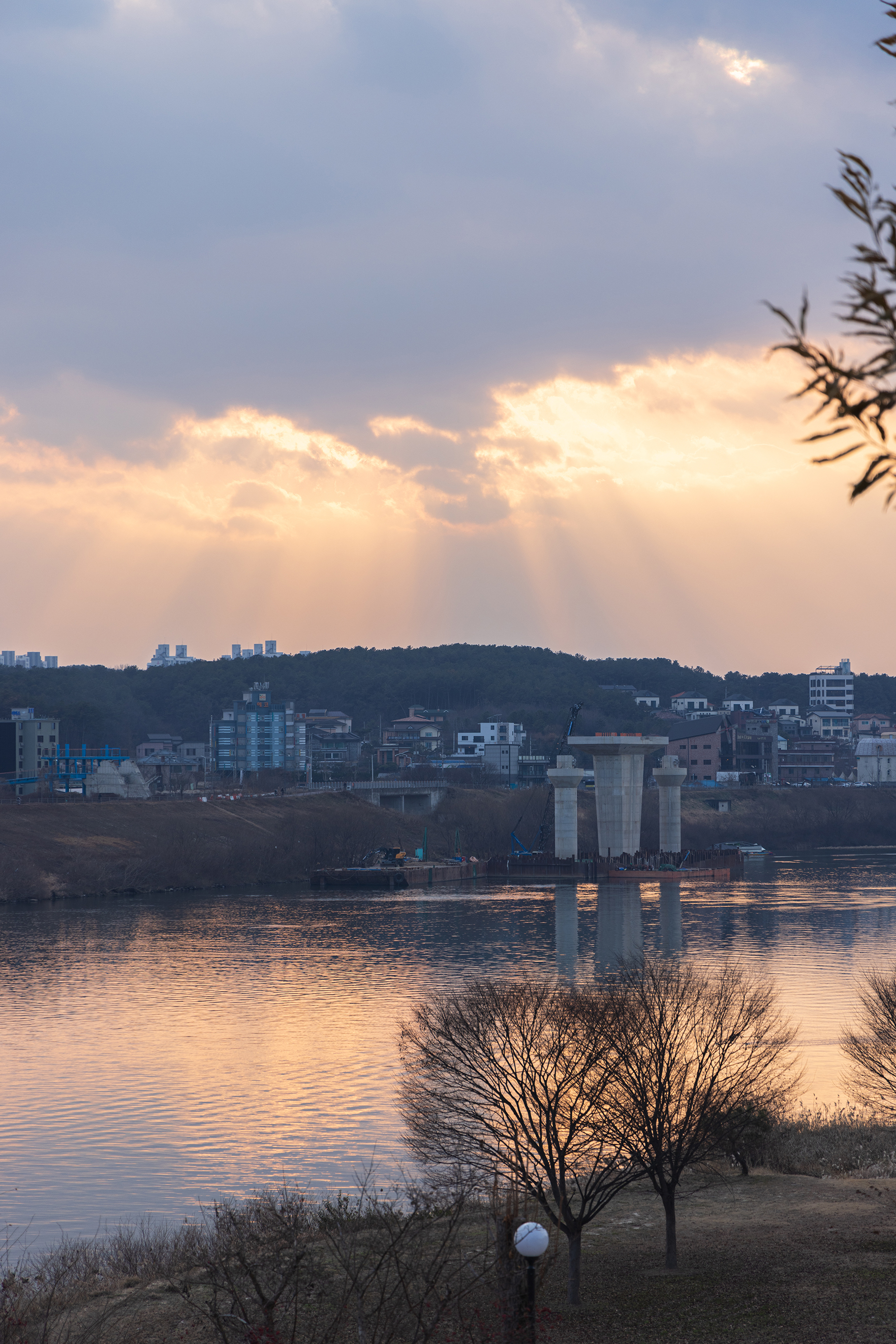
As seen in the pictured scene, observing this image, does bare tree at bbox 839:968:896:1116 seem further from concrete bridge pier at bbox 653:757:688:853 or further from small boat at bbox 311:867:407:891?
concrete bridge pier at bbox 653:757:688:853

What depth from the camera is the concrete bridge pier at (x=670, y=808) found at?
13488cm

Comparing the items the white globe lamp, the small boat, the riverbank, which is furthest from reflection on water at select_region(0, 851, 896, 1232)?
the white globe lamp

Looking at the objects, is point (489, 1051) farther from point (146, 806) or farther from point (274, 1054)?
point (146, 806)

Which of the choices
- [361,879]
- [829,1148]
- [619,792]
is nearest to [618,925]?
[361,879]

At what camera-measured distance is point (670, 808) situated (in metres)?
136

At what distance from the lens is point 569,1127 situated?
21797 mm

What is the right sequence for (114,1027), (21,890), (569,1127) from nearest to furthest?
(569,1127) < (114,1027) < (21,890)

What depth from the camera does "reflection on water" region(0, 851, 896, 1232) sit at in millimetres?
31953

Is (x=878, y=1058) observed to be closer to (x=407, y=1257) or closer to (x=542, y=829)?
(x=407, y=1257)

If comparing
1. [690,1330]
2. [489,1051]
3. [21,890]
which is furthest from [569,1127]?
[21,890]

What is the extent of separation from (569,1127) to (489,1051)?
2329 millimetres

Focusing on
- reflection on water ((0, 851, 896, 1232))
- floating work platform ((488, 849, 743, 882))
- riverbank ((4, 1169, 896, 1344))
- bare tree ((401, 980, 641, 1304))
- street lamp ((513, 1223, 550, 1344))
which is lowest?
floating work platform ((488, 849, 743, 882))

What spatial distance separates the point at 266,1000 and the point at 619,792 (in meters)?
76.1

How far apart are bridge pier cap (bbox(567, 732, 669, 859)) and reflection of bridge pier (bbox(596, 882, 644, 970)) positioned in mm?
10894
